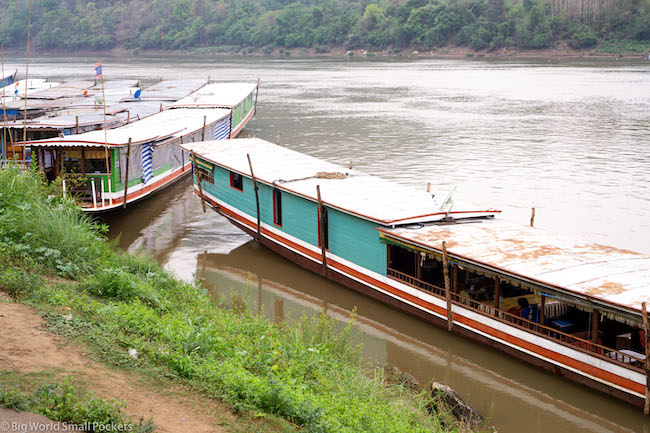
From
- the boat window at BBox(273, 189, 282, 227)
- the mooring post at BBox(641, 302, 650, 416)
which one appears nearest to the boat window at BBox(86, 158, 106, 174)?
the boat window at BBox(273, 189, 282, 227)

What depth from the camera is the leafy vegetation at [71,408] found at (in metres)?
5.87

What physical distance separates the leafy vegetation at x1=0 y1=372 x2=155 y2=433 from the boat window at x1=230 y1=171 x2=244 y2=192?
1151 centimetres

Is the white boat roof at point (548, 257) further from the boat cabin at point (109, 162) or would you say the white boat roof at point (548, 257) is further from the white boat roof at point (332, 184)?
the boat cabin at point (109, 162)

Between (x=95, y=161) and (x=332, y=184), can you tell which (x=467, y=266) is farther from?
(x=95, y=161)

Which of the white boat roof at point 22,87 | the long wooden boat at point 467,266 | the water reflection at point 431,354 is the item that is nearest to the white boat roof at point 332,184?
the long wooden boat at point 467,266

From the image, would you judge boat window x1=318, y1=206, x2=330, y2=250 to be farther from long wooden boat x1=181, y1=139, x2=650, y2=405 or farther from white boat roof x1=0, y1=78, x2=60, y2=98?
white boat roof x1=0, y1=78, x2=60, y2=98

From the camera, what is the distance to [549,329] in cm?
1003

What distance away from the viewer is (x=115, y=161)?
18.8 metres

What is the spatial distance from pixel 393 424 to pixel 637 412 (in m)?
4.13

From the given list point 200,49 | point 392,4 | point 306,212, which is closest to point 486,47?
point 392,4

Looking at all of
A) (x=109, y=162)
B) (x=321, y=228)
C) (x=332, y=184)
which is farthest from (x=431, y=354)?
(x=109, y=162)

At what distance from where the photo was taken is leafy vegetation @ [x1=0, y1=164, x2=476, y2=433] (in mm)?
7270

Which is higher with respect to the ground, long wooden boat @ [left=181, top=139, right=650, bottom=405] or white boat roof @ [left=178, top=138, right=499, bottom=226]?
white boat roof @ [left=178, top=138, right=499, bottom=226]

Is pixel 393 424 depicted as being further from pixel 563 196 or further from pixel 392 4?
pixel 392 4
